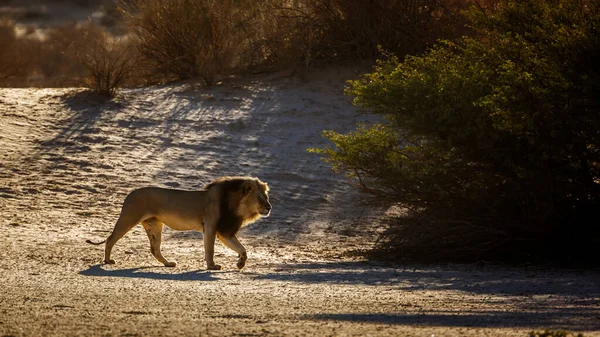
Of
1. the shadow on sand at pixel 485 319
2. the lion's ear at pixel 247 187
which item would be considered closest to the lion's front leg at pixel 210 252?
the lion's ear at pixel 247 187

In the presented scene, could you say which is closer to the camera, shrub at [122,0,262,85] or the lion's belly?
the lion's belly

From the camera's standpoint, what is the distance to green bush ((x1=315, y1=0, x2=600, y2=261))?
14.9 metres

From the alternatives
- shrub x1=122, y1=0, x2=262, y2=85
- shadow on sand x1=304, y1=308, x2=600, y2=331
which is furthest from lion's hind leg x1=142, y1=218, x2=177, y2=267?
shrub x1=122, y1=0, x2=262, y2=85

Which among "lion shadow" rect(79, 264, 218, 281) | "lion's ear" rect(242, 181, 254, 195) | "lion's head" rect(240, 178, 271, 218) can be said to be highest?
"lion's ear" rect(242, 181, 254, 195)

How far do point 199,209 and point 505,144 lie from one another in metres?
4.28

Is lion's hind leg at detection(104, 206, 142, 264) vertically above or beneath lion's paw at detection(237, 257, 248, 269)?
above

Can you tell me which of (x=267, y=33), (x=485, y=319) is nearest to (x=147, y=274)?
(x=485, y=319)

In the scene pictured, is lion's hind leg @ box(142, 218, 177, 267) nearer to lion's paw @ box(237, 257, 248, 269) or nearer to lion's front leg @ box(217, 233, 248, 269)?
lion's front leg @ box(217, 233, 248, 269)

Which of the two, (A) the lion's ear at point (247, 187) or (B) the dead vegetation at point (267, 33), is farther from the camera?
(B) the dead vegetation at point (267, 33)

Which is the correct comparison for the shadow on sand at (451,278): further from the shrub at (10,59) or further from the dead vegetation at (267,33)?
the shrub at (10,59)

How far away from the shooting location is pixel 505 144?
15680mm

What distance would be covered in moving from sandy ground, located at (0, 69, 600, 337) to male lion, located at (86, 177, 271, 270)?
18.6 inches

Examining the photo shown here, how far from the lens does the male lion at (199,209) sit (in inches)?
577

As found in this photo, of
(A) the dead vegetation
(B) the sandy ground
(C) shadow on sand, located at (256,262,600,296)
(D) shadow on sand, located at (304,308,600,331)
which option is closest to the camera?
(D) shadow on sand, located at (304,308,600,331)
